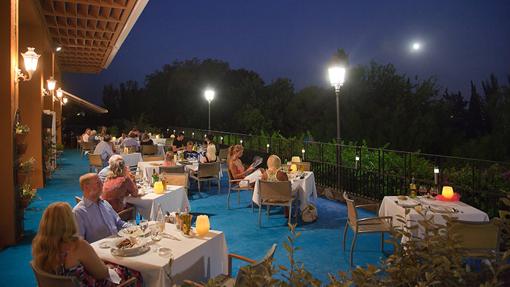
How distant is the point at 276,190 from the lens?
6527 mm

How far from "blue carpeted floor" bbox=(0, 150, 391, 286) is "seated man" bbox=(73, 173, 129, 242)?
117cm

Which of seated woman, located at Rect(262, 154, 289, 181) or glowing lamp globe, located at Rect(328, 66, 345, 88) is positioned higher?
glowing lamp globe, located at Rect(328, 66, 345, 88)

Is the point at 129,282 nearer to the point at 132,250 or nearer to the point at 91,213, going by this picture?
the point at 132,250

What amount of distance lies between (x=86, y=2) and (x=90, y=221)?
6020mm

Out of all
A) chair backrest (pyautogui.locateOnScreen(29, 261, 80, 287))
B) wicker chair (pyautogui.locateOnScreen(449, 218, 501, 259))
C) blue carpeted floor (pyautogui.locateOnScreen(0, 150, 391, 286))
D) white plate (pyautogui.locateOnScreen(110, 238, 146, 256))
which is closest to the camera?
chair backrest (pyautogui.locateOnScreen(29, 261, 80, 287))

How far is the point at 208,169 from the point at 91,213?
5.12 m

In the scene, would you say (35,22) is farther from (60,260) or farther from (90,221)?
(60,260)

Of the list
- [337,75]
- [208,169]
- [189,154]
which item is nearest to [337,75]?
[337,75]

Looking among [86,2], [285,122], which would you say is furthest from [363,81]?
[86,2]

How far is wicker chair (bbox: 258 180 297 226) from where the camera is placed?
6473mm

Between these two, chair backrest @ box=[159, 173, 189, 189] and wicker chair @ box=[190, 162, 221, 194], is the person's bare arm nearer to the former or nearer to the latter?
chair backrest @ box=[159, 173, 189, 189]

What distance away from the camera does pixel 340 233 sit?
6152 millimetres

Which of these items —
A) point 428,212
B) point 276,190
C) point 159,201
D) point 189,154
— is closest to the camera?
point 428,212

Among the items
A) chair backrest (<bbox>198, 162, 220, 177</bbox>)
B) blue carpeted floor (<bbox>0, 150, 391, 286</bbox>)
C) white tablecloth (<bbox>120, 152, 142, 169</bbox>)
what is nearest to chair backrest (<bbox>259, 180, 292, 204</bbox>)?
blue carpeted floor (<bbox>0, 150, 391, 286</bbox>)
